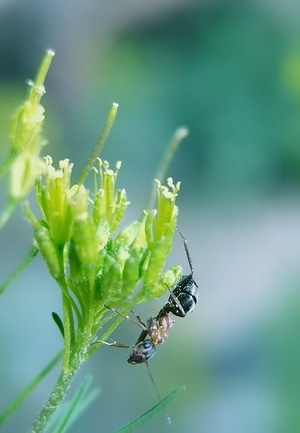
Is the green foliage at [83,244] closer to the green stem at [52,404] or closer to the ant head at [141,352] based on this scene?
the green stem at [52,404]

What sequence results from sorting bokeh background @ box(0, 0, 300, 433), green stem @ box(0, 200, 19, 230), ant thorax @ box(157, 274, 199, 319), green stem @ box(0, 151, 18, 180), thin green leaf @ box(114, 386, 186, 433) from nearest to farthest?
green stem @ box(0, 200, 19, 230) → green stem @ box(0, 151, 18, 180) → thin green leaf @ box(114, 386, 186, 433) → ant thorax @ box(157, 274, 199, 319) → bokeh background @ box(0, 0, 300, 433)

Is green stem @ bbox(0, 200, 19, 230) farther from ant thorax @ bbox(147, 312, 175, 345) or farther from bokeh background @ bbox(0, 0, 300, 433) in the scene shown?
bokeh background @ bbox(0, 0, 300, 433)

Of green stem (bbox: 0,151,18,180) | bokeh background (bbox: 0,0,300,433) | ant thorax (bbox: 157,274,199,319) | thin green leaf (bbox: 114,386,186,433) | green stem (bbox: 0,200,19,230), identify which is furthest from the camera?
bokeh background (bbox: 0,0,300,433)

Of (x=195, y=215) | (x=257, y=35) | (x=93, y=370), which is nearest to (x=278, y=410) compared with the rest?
(x=93, y=370)

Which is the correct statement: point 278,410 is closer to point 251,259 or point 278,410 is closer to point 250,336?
point 250,336

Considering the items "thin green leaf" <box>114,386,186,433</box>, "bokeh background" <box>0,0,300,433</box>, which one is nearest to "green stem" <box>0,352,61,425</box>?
"thin green leaf" <box>114,386,186,433</box>

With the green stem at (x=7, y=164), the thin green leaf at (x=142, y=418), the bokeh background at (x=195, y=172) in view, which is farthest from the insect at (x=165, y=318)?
the bokeh background at (x=195, y=172)
